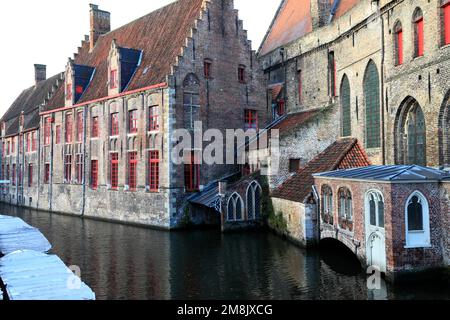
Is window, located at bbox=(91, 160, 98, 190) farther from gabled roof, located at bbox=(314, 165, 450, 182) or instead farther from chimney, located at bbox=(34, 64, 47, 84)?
chimney, located at bbox=(34, 64, 47, 84)

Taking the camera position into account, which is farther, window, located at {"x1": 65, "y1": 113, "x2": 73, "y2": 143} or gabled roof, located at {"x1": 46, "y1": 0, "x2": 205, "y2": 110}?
window, located at {"x1": 65, "y1": 113, "x2": 73, "y2": 143}

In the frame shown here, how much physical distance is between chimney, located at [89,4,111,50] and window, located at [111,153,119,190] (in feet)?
34.3

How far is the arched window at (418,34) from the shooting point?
1397 centimetres

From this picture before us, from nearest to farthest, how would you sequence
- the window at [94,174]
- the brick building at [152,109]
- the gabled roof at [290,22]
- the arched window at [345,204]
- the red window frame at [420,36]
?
1. the arched window at [345,204]
2. the red window frame at [420,36]
3. the brick building at [152,109]
4. the gabled roof at [290,22]
5. the window at [94,174]

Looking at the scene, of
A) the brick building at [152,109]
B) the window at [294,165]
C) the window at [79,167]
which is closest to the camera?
the window at [294,165]

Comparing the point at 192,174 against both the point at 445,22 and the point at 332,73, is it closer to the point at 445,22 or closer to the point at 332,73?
the point at 332,73

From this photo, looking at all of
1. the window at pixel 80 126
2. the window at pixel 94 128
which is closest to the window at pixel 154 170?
the window at pixel 94 128

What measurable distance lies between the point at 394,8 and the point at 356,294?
391 inches

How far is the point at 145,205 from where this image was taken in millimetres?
20828

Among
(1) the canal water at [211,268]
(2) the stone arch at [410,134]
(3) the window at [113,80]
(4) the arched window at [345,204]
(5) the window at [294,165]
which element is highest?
(3) the window at [113,80]

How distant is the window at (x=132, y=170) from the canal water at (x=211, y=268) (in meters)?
3.12

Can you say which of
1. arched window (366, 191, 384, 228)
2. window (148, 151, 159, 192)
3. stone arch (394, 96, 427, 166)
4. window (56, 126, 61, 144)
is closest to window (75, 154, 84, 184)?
window (56, 126, 61, 144)

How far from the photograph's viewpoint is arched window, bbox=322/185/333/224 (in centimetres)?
1408

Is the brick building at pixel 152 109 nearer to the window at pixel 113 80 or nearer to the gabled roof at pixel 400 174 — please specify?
the window at pixel 113 80
